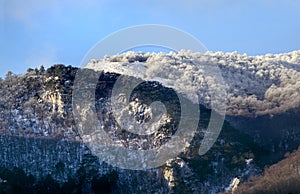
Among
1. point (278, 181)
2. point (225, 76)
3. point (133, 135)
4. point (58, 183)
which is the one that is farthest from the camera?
point (225, 76)

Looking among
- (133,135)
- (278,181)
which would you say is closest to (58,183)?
(133,135)

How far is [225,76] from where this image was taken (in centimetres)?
14950

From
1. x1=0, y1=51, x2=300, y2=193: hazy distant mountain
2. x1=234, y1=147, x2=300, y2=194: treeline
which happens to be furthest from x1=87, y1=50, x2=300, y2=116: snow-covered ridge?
x1=234, y1=147, x2=300, y2=194: treeline

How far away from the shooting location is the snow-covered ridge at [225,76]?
122812 millimetres

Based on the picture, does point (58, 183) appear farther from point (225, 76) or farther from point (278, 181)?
point (225, 76)

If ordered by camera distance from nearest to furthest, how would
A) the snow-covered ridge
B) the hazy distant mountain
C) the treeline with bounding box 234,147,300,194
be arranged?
the treeline with bounding box 234,147,300,194
the hazy distant mountain
the snow-covered ridge

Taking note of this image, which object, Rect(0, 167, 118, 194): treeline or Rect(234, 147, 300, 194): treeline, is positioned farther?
Rect(0, 167, 118, 194): treeline

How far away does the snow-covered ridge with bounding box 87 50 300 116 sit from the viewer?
403ft

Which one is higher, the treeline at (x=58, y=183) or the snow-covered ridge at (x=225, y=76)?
the snow-covered ridge at (x=225, y=76)

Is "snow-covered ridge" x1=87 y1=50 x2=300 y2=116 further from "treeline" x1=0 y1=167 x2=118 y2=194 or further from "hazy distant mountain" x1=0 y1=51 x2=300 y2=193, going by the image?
"treeline" x1=0 y1=167 x2=118 y2=194

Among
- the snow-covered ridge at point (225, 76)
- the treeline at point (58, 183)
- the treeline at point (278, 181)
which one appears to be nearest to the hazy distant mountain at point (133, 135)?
the treeline at point (58, 183)

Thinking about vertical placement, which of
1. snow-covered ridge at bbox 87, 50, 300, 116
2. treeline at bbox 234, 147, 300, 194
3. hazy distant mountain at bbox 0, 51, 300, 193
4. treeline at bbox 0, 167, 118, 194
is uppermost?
snow-covered ridge at bbox 87, 50, 300, 116

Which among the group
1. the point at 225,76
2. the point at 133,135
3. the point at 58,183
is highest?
the point at 225,76

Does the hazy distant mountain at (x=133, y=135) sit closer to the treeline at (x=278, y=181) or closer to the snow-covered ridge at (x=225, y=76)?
the snow-covered ridge at (x=225, y=76)
